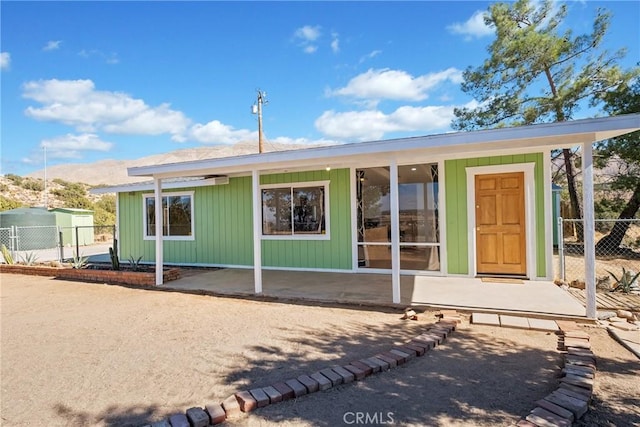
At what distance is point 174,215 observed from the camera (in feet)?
31.7

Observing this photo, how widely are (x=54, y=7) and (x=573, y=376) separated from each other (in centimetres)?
1198

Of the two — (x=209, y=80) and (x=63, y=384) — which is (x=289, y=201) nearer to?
(x=63, y=384)

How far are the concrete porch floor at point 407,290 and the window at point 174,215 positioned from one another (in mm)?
2162

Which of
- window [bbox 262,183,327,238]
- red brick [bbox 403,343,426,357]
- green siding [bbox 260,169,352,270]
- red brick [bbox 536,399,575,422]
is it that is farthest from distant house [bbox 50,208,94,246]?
red brick [bbox 536,399,575,422]

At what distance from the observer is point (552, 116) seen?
39.3ft

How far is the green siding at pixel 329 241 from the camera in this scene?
7520mm

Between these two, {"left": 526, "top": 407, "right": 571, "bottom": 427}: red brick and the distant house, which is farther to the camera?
the distant house

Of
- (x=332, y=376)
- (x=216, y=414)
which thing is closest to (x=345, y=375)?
(x=332, y=376)

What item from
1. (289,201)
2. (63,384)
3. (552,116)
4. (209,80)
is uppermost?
(209,80)

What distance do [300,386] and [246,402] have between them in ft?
1.43

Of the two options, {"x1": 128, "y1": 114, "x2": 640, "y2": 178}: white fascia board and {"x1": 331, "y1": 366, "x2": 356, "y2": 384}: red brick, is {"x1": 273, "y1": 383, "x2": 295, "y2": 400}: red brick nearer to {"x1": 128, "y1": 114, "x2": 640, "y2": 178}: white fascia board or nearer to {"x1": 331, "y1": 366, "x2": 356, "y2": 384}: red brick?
{"x1": 331, "y1": 366, "x2": 356, "y2": 384}: red brick

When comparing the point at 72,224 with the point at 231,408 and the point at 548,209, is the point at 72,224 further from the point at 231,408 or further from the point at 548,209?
the point at 548,209

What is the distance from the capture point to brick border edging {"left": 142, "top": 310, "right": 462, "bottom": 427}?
7.58ft

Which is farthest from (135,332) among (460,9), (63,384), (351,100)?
(351,100)
